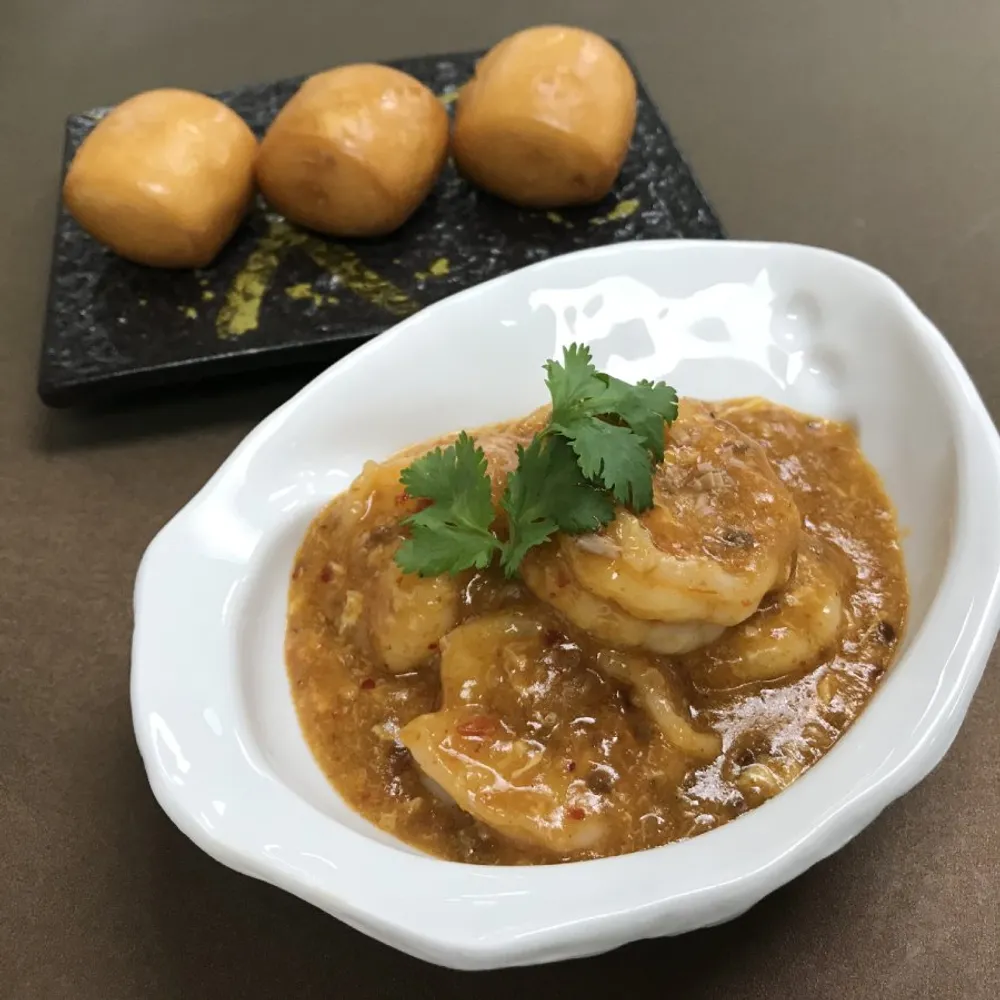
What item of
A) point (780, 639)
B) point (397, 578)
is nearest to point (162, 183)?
point (397, 578)

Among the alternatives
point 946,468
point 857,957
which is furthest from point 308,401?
point 857,957

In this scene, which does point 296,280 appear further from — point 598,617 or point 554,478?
Answer: point 598,617

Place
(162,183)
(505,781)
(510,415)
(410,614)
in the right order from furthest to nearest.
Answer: (162,183) → (510,415) → (410,614) → (505,781)

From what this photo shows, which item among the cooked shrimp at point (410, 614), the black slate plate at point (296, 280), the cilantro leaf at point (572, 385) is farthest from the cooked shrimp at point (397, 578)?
the black slate plate at point (296, 280)

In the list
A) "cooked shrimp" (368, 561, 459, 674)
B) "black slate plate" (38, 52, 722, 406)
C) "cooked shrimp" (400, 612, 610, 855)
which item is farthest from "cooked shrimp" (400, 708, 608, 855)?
"black slate plate" (38, 52, 722, 406)

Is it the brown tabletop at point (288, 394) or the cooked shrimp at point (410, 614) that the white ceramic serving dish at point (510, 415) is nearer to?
the cooked shrimp at point (410, 614)

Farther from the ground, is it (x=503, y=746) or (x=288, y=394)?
(x=503, y=746)

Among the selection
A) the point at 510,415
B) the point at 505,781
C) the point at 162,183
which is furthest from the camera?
the point at 162,183

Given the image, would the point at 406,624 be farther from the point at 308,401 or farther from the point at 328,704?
the point at 308,401
